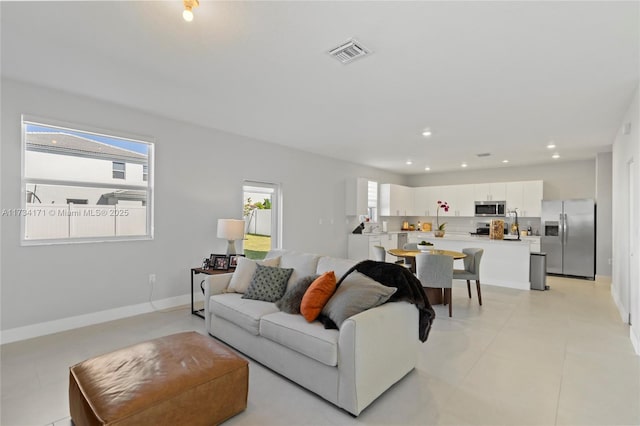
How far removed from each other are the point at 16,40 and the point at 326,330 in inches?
129

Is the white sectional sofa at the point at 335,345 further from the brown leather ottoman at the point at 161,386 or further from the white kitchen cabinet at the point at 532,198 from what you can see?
the white kitchen cabinet at the point at 532,198

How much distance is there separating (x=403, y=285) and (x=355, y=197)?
4921mm

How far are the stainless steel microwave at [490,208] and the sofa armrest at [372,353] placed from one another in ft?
21.5

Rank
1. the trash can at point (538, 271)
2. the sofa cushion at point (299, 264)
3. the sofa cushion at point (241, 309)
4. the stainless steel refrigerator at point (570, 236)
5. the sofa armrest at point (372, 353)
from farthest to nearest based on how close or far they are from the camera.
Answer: the stainless steel refrigerator at point (570, 236) → the trash can at point (538, 271) → the sofa cushion at point (299, 264) → the sofa cushion at point (241, 309) → the sofa armrest at point (372, 353)

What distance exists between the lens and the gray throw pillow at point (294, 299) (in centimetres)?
263

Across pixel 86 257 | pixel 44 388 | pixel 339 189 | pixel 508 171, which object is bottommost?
pixel 44 388

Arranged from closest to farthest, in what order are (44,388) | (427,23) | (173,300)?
(427,23) < (44,388) < (173,300)

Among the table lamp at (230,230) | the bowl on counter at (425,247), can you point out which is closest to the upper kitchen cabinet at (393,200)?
the bowl on counter at (425,247)

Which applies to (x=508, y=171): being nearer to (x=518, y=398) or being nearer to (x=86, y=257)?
(x=518, y=398)

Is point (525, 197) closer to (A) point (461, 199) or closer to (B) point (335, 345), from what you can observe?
(A) point (461, 199)

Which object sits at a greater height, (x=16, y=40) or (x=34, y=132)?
(x=16, y=40)

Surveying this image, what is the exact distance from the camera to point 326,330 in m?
2.23

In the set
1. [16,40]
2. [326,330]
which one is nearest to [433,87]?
[326,330]

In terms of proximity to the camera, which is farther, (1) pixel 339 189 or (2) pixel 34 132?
(1) pixel 339 189
